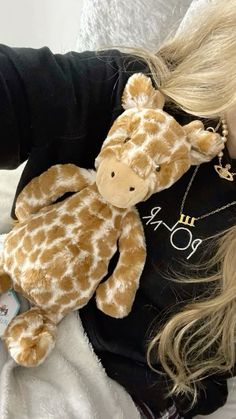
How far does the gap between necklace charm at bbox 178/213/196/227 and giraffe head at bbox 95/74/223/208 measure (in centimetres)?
8

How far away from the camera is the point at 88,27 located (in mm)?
929

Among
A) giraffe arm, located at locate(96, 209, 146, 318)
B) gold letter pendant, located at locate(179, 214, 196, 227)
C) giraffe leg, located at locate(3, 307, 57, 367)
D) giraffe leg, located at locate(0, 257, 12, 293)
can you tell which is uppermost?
gold letter pendant, located at locate(179, 214, 196, 227)

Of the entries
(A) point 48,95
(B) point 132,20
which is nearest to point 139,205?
(A) point 48,95

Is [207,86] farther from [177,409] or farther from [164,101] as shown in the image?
[177,409]

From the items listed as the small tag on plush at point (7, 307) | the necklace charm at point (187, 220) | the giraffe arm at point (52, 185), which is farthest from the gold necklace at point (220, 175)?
the small tag on plush at point (7, 307)

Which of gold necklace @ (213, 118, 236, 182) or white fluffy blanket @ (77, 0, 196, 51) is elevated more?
white fluffy blanket @ (77, 0, 196, 51)

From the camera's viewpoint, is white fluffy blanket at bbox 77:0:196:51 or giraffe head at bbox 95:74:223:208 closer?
giraffe head at bbox 95:74:223:208

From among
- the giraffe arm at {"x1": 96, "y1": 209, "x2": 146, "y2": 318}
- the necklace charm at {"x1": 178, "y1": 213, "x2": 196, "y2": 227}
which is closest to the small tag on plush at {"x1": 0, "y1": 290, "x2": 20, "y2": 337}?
the giraffe arm at {"x1": 96, "y1": 209, "x2": 146, "y2": 318}

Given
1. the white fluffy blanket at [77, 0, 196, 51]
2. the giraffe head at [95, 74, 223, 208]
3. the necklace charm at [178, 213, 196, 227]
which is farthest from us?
the white fluffy blanket at [77, 0, 196, 51]

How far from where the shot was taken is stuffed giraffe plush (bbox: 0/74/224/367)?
628 millimetres

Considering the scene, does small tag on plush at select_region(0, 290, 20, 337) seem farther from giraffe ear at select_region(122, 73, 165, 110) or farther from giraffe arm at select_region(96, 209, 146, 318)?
giraffe ear at select_region(122, 73, 165, 110)

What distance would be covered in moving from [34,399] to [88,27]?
57 cm

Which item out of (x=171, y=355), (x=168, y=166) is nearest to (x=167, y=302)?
(x=171, y=355)

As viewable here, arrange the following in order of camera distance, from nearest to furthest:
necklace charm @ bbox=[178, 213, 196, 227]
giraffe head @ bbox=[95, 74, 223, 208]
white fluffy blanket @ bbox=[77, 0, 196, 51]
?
giraffe head @ bbox=[95, 74, 223, 208], necklace charm @ bbox=[178, 213, 196, 227], white fluffy blanket @ bbox=[77, 0, 196, 51]
